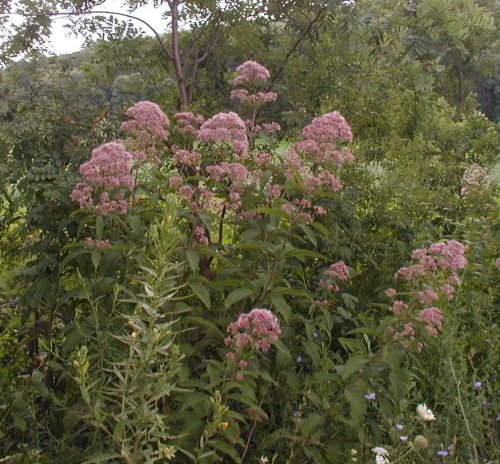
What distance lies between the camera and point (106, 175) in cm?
302

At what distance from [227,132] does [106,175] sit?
54 cm

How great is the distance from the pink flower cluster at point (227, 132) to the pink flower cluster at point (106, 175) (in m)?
0.37

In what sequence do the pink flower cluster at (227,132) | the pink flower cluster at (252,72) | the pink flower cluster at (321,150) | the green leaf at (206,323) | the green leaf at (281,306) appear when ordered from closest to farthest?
the green leaf at (206,323) < the green leaf at (281,306) < the pink flower cluster at (227,132) < the pink flower cluster at (321,150) < the pink flower cluster at (252,72)

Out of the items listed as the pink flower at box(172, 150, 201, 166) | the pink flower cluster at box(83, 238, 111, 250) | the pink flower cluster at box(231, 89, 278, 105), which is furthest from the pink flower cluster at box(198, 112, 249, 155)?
the pink flower cluster at box(83, 238, 111, 250)

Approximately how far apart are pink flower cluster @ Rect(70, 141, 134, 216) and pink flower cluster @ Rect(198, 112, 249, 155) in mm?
374

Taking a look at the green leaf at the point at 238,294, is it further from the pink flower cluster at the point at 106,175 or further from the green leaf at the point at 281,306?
the pink flower cluster at the point at 106,175

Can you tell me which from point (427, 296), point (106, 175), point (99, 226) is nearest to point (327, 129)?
point (427, 296)

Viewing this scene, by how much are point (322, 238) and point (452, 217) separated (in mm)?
1740

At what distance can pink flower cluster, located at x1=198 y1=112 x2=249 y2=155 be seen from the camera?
3166mm

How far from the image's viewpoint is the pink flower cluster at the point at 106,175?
116 inches

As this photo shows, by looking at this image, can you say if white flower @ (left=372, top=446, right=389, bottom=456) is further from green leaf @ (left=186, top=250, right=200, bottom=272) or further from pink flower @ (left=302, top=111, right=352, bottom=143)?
pink flower @ (left=302, top=111, right=352, bottom=143)

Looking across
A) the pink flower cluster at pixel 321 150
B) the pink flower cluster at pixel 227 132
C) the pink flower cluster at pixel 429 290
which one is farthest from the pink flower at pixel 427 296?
the pink flower cluster at pixel 227 132

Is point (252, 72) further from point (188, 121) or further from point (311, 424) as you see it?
point (311, 424)

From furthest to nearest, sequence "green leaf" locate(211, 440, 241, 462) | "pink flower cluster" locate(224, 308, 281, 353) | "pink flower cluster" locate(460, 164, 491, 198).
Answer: "pink flower cluster" locate(460, 164, 491, 198) → "green leaf" locate(211, 440, 241, 462) → "pink flower cluster" locate(224, 308, 281, 353)
